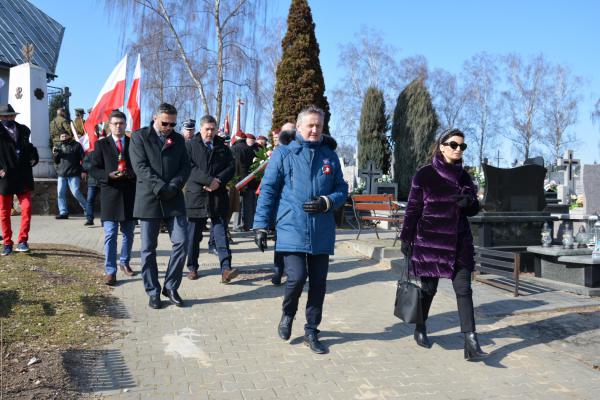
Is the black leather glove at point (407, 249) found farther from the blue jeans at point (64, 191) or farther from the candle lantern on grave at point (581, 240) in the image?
the blue jeans at point (64, 191)

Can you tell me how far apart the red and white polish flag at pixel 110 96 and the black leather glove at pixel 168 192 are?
3.20 m

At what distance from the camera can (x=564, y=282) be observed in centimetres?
751

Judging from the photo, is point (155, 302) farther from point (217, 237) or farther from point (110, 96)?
point (110, 96)

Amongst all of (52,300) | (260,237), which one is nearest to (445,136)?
(260,237)

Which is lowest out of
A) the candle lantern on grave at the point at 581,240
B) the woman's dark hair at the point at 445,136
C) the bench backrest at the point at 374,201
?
the candle lantern on grave at the point at 581,240

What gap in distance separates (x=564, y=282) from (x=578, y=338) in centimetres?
265

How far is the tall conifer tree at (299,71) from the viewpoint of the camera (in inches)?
738

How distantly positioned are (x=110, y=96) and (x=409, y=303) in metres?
5.89

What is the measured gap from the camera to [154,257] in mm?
5949

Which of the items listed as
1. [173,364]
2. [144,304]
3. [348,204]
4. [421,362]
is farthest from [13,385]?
[348,204]

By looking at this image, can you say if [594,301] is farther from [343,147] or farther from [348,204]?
[343,147]

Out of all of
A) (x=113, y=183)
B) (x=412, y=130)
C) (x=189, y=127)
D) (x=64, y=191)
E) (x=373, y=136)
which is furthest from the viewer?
(x=373, y=136)

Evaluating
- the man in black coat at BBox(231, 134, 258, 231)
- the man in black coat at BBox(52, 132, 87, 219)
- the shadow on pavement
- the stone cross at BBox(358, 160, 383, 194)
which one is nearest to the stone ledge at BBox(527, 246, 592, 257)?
the man in black coat at BBox(231, 134, 258, 231)

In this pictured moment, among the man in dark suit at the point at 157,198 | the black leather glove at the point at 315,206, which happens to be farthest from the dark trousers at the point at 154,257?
the black leather glove at the point at 315,206
